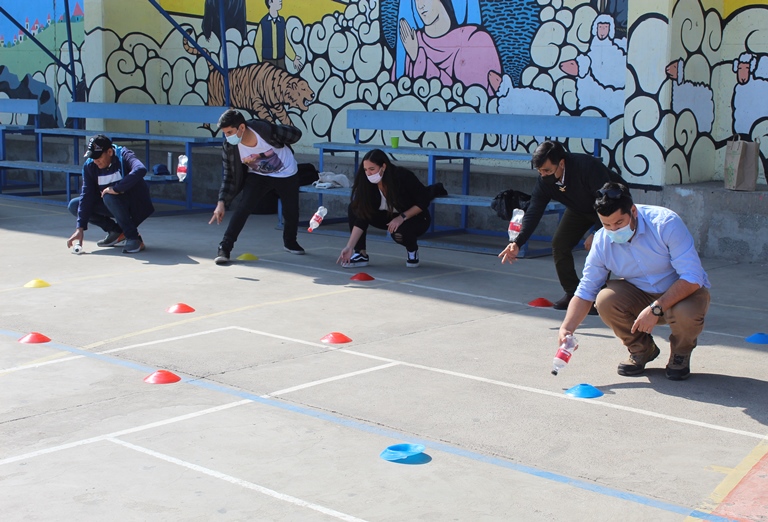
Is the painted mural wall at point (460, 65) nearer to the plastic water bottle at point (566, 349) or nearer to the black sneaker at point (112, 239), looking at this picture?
the black sneaker at point (112, 239)

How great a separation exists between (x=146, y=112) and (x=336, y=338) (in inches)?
401

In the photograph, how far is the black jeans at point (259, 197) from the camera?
10.8 metres

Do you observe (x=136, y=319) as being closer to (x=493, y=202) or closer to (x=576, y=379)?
(x=576, y=379)

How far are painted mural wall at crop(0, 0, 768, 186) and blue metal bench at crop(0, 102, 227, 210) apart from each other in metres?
1.14

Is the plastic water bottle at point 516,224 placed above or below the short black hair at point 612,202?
below

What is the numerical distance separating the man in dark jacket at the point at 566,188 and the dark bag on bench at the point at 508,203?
2.52 metres

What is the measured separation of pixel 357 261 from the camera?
10.6m

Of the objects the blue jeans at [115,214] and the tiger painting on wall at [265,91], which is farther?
the tiger painting on wall at [265,91]

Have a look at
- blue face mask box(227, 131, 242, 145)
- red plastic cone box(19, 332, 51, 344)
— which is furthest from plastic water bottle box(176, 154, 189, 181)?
red plastic cone box(19, 332, 51, 344)

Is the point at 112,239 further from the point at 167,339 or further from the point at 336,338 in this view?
the point at 336,338

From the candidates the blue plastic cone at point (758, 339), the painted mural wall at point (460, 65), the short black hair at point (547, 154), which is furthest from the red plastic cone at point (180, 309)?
the painted mural wall at point (460, 65)

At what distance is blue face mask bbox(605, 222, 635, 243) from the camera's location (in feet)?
19.1

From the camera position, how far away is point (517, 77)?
1348 centimetres

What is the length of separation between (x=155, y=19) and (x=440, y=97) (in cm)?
695
